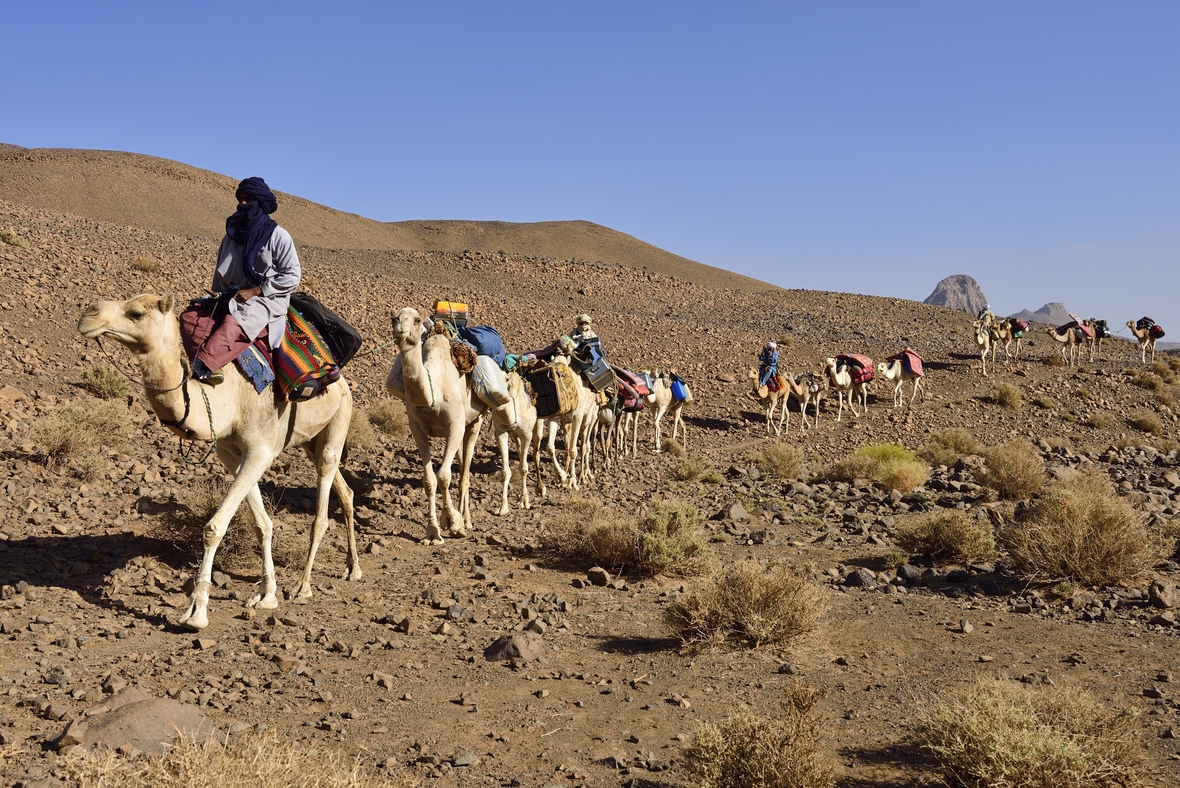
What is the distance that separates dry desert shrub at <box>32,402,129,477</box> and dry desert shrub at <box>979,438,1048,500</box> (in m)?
13.4

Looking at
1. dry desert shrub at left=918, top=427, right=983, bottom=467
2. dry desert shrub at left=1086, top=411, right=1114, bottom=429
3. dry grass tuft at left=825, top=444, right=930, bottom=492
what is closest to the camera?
dry grass tuft at left=825, top=444, right=930, bottom=492

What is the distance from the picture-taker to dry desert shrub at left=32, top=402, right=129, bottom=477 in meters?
10.8

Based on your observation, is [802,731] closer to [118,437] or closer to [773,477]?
[118,437]

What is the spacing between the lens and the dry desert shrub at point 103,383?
1459cm

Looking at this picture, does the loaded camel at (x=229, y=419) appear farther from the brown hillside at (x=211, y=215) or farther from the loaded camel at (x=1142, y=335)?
the brown hillside at (x=211, y=215)

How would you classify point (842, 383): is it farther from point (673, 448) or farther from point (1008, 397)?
point (673, 448)

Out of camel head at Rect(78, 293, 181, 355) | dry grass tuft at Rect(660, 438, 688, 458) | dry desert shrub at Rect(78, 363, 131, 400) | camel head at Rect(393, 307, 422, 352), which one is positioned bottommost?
dry grass tuft at Rect(660, 438, 688, 458)

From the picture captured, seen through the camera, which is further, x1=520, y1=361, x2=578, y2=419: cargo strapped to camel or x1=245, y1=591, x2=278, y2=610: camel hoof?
x1=520, y1=361, x2=578, y2=419: cargo strapped to camel

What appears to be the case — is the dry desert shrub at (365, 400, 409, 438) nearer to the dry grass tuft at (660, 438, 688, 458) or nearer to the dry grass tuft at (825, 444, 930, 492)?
the dry grass tuft at (660, 438, 688, 458)

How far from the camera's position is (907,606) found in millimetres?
8477

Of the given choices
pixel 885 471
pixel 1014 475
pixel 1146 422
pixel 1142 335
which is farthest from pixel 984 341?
pixel 1014 475

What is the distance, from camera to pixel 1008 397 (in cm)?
2916

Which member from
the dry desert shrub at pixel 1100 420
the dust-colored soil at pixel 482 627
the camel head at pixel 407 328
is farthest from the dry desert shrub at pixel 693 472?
the dry desert shrub at pixel 1100 420

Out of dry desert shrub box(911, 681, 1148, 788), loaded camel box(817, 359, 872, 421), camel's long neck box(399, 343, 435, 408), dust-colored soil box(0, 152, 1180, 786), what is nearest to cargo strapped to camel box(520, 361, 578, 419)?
dust-colored soil box(0, 152, 1180, 786)
